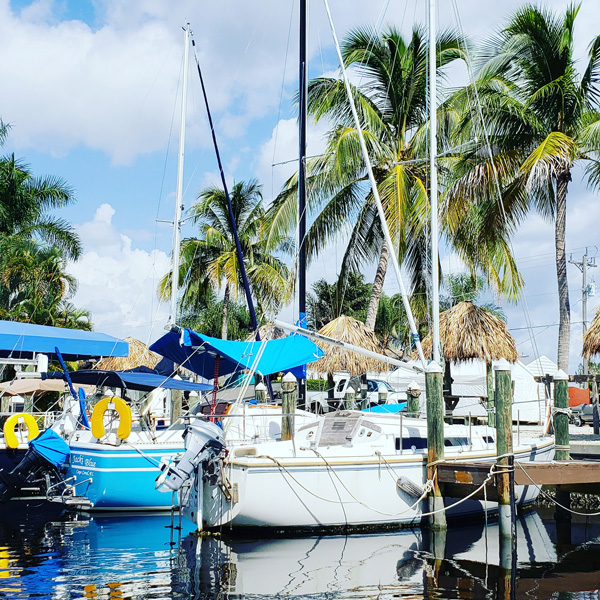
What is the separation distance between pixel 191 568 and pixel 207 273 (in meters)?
26.6

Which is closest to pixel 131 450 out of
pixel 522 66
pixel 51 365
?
pixel 522 66

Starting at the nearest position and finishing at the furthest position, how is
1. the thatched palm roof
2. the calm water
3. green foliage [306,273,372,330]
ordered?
the calm water, the thatched palm roof, green foliage [306,273,372,330]

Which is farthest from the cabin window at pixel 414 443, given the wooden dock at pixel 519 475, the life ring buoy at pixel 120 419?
the life ring buoy at pixel 120 419

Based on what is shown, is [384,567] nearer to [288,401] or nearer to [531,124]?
[288,401]

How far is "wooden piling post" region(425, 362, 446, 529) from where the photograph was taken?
13.3m

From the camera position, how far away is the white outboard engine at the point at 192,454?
473 inches

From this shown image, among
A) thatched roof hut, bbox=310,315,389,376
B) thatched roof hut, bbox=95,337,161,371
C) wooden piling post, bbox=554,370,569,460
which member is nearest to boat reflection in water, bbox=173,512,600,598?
wooden piling post, bbox=554,370,569,460

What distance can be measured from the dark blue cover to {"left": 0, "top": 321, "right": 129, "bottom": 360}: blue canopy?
459 cm

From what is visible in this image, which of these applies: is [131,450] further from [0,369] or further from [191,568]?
[0,369]

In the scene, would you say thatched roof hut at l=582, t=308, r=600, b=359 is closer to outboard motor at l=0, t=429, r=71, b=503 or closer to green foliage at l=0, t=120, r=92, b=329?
outboard motor at l=0, t=429, r=71, b=503

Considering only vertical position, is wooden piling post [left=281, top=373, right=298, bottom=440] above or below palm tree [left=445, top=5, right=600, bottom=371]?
below

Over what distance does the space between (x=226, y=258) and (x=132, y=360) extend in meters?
6.65

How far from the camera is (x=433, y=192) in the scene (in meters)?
14.9

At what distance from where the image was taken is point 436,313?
1447 cm
